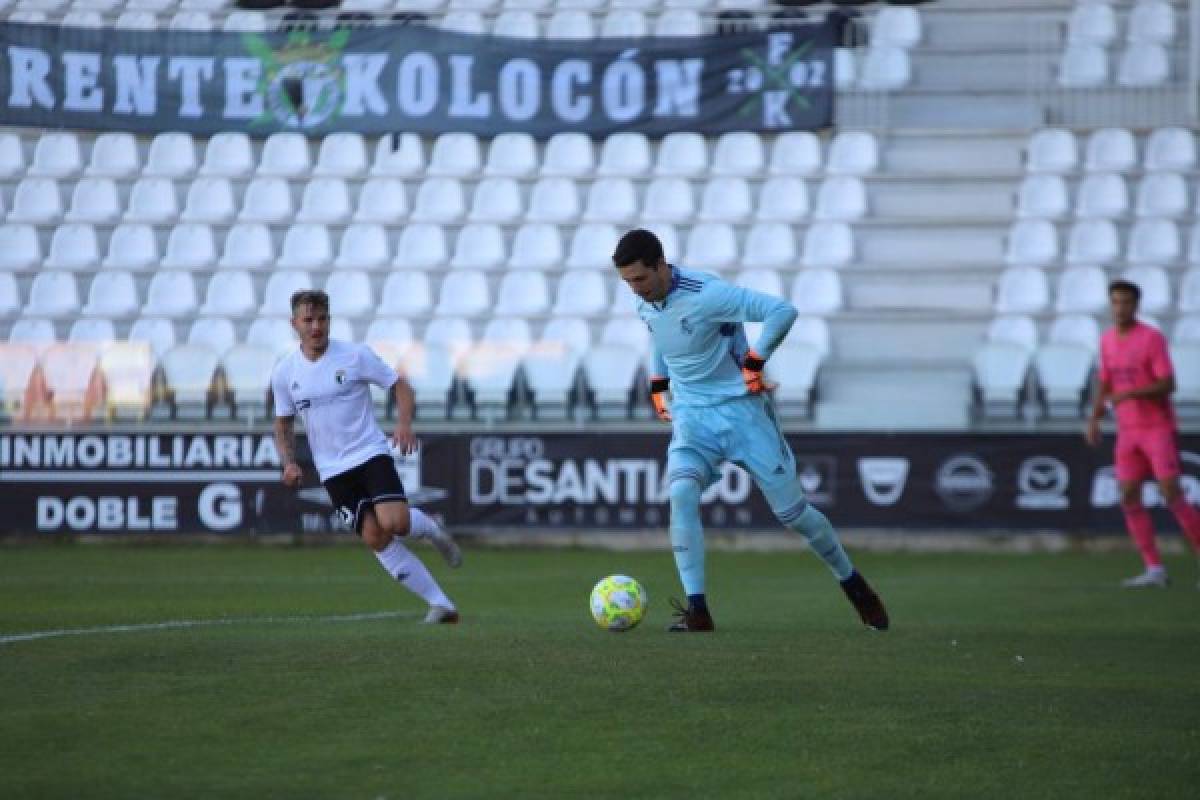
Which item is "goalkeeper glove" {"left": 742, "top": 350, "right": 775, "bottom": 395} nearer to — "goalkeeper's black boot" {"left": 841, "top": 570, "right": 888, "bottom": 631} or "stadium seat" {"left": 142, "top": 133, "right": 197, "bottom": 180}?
"goalkeeper's black boot" {"left": 841, "top": 570, "right": 888, "bottom": 631}

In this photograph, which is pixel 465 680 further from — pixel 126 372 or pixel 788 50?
pixel 788 50

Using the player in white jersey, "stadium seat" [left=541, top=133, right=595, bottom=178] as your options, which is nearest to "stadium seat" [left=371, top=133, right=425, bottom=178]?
"stadium seat" [left=541, top=133, right=595, bottom=178]

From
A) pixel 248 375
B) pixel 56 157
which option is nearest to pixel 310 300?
pixel 248 375

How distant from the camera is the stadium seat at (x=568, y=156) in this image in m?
24.8

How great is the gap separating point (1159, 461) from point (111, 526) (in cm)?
1094

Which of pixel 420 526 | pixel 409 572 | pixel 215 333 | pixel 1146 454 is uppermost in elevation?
pixel 215 333

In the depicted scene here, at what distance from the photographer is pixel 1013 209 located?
2416 centimetres

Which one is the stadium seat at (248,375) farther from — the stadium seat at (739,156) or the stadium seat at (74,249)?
the stadium seat at (739,156)

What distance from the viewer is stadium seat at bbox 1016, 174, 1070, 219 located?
23828mm

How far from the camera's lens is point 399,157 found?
25.4m

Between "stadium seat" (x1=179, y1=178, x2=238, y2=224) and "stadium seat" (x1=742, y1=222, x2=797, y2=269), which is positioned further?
"stadium seat" (x1=179, y1=178, x2=238, y2=224)

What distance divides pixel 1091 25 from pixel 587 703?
773 inches

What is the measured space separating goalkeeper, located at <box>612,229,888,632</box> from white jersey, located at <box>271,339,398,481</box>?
1723mm

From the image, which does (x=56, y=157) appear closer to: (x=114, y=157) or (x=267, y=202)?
(x=114, y=157)
